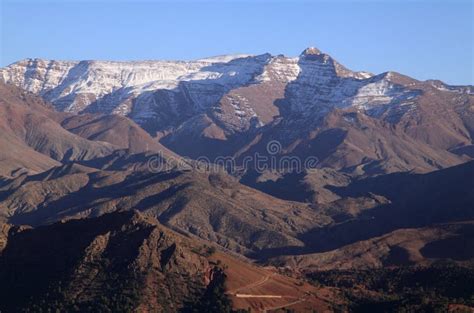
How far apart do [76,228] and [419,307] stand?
1785 inches

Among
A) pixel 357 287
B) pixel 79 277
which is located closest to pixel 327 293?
pixel 357 287

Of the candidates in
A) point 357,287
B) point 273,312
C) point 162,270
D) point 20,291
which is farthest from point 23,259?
point 357,287

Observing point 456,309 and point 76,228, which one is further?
point 76,228

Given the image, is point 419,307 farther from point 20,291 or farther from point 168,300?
point 20,291

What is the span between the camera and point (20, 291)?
13388 cm

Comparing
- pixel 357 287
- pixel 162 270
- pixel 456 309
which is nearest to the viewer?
pixel 456 309

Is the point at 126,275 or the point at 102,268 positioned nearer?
the point at 126,275

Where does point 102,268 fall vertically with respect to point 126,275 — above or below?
above

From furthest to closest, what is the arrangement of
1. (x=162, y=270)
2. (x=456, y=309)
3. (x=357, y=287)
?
(x=357, y=287) < (x=162, y=270) < (x=456, y=309)

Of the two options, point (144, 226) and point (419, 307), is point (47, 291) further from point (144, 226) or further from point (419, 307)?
point (419, 307)

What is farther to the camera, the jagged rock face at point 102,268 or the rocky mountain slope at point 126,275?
the rocky mountain slope at point 126,275

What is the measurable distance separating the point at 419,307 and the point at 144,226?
3754 cm

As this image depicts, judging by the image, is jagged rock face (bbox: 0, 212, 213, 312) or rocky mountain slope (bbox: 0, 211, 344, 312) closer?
jagged rock face (bbox: 0, 212, 213, 312)

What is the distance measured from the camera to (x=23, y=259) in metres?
142
